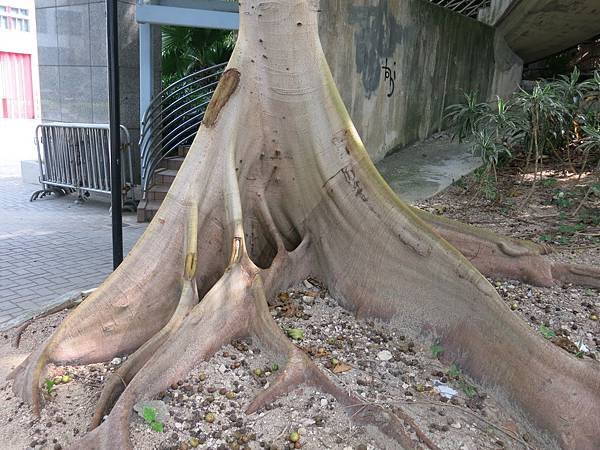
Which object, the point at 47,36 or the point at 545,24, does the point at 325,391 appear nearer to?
the point at 47,36

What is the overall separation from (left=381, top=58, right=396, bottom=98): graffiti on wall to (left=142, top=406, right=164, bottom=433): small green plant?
263 inches

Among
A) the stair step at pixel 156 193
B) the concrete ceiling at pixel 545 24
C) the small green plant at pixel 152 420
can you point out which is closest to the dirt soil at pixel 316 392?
the small green plant at pixel 152 420

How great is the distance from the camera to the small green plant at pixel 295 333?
355 centimetres

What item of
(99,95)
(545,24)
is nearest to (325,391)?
(99,95)

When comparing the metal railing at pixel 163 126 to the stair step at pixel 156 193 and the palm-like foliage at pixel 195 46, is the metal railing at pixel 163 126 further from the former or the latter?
the palm-like foliage at pixel 195 46

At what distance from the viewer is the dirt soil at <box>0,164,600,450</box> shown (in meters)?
2.79

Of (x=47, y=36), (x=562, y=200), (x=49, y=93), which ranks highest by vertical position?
(x=47, y=36)

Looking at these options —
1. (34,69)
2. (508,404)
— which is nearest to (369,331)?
(508,404)

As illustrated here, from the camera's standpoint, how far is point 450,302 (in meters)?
3.55

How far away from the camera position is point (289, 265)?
404 cm

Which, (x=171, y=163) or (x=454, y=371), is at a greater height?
(x=171, y=163)

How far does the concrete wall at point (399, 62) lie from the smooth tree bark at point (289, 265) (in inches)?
128

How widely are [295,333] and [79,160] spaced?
649cm

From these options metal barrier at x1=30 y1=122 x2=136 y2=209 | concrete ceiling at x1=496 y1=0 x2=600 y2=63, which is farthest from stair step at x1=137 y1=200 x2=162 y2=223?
concrete ceiling at x1=496 y1=0 x2=600 y2=63
